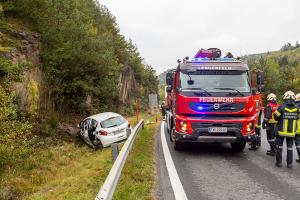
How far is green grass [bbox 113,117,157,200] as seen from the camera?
20.7ft

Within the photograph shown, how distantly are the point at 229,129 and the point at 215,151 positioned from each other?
5.43 feet

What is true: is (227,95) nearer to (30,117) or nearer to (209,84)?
(209,84)

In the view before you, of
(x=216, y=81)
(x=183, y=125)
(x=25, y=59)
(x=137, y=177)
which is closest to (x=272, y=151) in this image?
(x=216, y=81)

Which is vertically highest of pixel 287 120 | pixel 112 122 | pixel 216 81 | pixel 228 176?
pixel 216 81

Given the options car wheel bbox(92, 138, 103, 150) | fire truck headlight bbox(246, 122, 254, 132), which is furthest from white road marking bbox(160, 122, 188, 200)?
car wheel bbox(92, 138, 103, 150)

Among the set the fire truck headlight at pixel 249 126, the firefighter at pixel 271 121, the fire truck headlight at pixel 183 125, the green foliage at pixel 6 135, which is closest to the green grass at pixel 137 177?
the fire truck headlight at pixel 183 125

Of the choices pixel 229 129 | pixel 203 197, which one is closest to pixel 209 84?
pixel 229 129

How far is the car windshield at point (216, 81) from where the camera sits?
33.6ft

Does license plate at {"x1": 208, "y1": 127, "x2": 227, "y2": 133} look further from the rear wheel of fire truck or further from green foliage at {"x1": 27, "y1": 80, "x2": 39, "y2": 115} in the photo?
green foliage at {"x1": 27, "y1": 80, "x2": 39, "y2": 115}

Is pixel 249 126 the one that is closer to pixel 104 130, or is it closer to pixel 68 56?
pixel 104 130

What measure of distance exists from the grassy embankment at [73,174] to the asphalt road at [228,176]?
0.42m

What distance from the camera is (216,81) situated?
34.1 ft

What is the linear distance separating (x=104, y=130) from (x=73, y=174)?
5.91m

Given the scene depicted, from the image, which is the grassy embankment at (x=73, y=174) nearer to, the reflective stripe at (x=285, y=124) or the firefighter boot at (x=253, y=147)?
the firefighter boot at (x=253, y=147)
